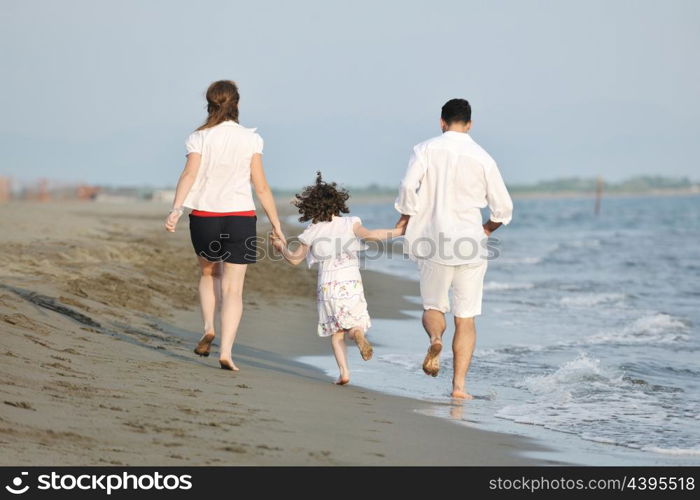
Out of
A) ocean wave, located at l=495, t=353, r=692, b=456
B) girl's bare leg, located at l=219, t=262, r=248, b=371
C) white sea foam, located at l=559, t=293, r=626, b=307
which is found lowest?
white sea foam, located at l=559, t=293, r=626, b=307

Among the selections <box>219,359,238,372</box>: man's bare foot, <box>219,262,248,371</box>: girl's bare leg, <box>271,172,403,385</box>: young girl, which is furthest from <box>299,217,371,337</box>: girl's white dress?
<box>219,359,238,372</box>: man's bare foot

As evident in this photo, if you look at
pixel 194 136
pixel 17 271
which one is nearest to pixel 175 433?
pixel 194 136

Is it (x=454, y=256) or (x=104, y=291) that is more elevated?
(x=454, y=256)

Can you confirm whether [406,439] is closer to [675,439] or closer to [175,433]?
[175,433]

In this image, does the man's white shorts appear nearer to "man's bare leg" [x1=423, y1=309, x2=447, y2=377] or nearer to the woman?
"man's bare leg" [x1=423, y1=309, x2=447, y2=377]

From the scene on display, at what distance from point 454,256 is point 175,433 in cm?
263

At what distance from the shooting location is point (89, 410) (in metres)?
4.84

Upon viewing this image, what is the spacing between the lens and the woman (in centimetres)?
659

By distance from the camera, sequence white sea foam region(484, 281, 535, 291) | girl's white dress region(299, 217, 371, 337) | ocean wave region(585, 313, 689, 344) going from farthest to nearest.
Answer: white sea foam region(484, 281, 535, 291)
ocean wave region(585, 313, 689, 344)
girl's white dress region(299, 217, 371, 337)

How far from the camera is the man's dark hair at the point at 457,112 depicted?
6.63m

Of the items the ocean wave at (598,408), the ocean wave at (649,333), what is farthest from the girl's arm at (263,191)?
the ocean wave at (649,333)

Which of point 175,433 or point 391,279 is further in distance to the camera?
point 391,279

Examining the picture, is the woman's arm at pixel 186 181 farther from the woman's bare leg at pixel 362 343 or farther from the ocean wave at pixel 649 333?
the ocean wave at pixel 649 333

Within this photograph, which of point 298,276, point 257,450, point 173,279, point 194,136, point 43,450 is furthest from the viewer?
point 298,276
